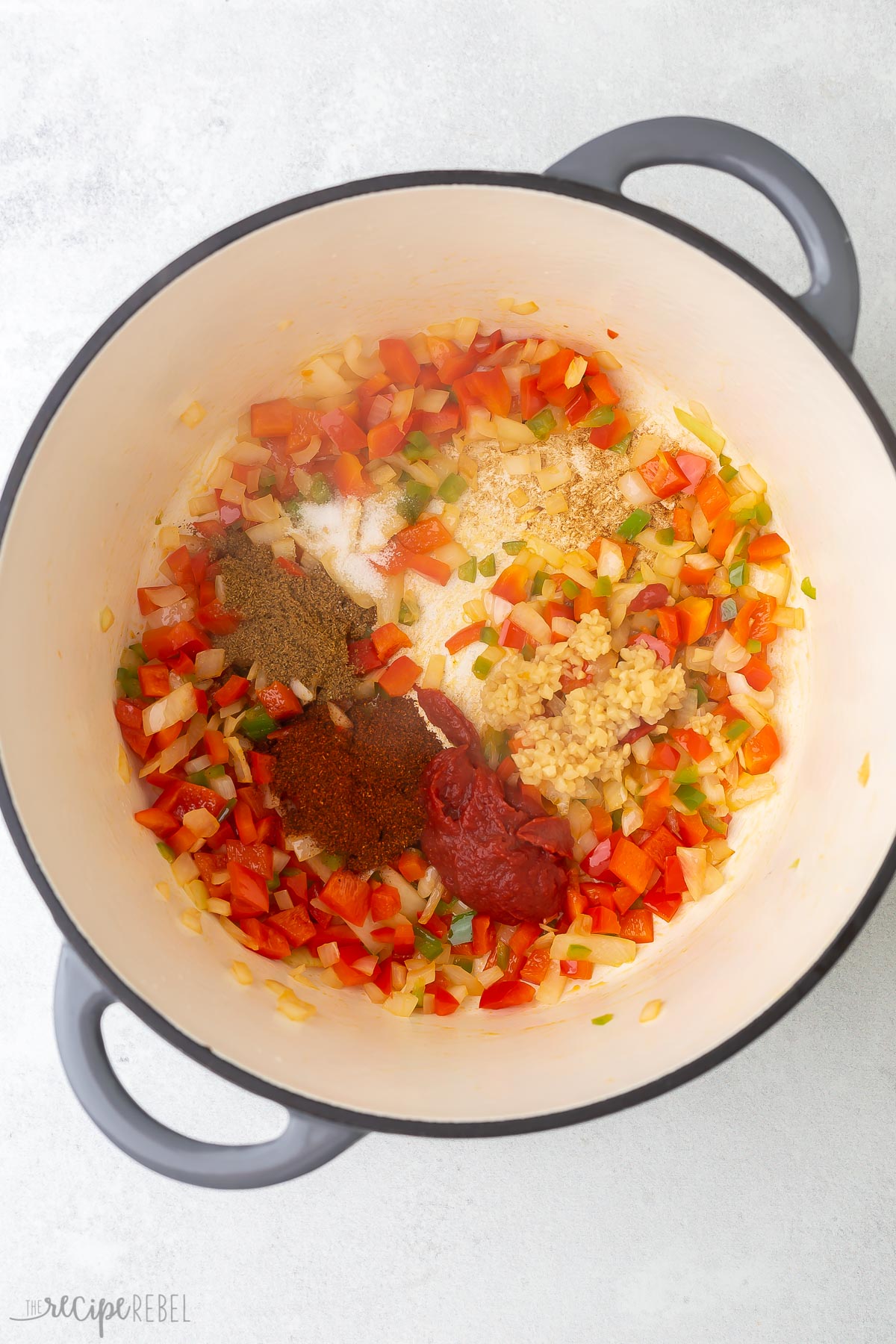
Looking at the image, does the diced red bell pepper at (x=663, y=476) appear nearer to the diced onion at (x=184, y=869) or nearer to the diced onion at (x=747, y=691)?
the diced onion at (x=747, y=691)

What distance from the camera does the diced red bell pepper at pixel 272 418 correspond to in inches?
63.1

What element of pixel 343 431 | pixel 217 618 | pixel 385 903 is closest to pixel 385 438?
pixel 343 431

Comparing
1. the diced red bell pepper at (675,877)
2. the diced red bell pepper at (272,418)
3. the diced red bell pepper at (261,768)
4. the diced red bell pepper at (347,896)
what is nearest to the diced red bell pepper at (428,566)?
the diced red bell pepper at (272,418)

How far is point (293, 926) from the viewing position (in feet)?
4.94

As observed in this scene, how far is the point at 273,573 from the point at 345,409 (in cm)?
33

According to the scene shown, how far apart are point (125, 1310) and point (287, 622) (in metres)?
1.34

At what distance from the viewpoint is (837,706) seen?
4.85ft

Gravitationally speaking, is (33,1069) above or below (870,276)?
below

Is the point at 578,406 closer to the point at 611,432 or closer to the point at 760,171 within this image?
the point at 611,432

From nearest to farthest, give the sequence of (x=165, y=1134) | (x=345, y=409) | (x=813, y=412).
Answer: (x=165, y=1134), (x=813, y=412), (x=345, y=409)

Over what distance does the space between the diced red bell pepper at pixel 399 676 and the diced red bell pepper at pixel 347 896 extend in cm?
33

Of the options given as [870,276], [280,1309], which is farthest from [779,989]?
[870,276]

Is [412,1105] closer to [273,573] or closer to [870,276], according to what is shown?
[273,573]

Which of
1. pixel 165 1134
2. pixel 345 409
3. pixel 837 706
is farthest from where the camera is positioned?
pixel 345 409
